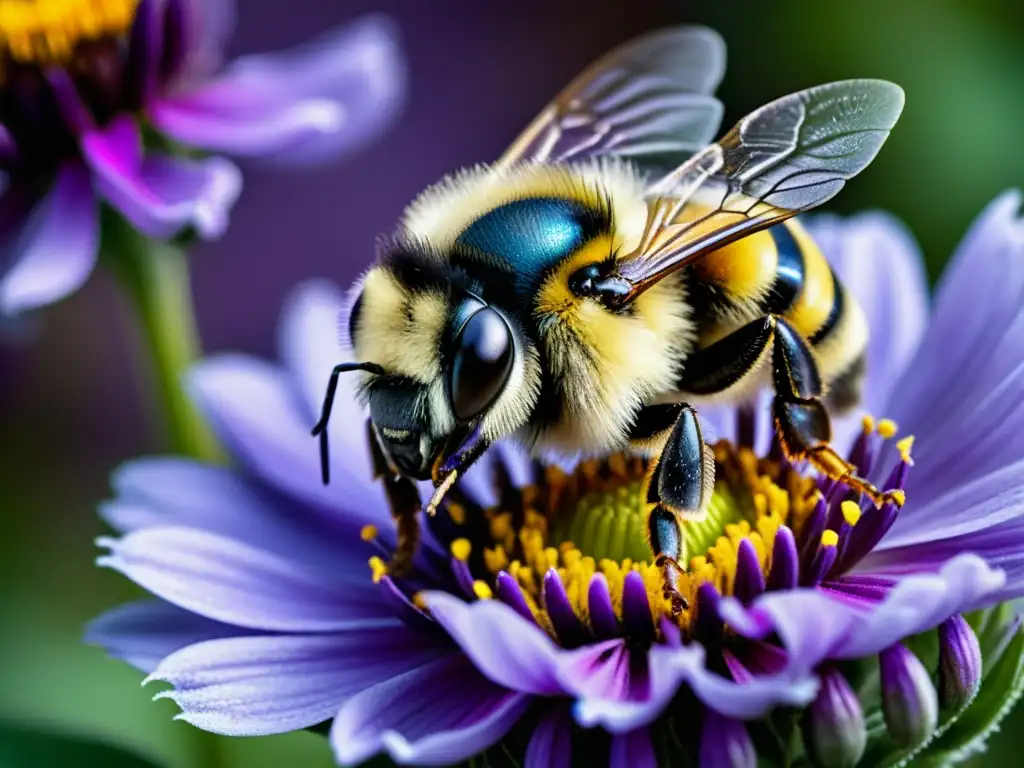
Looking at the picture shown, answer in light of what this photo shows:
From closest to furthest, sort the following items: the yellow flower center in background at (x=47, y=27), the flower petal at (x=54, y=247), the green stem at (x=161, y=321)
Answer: the flower petal at (x=54, y=247) → the yellow flower center in background at (x=47, y=27) → the green stem at (x=161, y=321)

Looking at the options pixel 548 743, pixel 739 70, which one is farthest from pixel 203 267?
pixel 548 743

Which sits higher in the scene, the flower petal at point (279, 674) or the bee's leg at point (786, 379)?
the bee's leg at point (786, 379)

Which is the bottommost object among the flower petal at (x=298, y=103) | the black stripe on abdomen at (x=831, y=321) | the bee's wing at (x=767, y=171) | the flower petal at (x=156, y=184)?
the flower petal at (x=156, y=184)

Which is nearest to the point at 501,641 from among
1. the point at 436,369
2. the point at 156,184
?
the point at 436,369

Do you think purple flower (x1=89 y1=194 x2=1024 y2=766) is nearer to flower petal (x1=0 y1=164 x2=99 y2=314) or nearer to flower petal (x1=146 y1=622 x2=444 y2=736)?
flower petal (x1=146 y1=622 x2=444 y2=736)

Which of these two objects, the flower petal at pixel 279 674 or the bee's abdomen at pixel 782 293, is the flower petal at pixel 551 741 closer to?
the flower petal at pixel 279 674

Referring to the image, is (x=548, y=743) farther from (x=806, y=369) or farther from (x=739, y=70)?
(x=739, y=70)

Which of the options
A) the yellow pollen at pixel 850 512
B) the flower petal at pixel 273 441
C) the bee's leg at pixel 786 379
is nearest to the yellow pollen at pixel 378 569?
the flower petal at pixel 273 441
